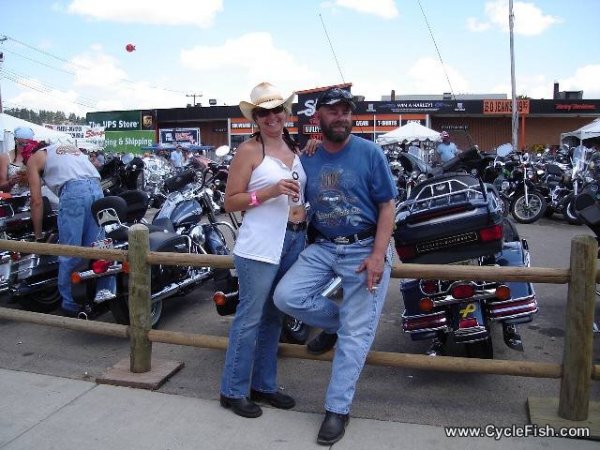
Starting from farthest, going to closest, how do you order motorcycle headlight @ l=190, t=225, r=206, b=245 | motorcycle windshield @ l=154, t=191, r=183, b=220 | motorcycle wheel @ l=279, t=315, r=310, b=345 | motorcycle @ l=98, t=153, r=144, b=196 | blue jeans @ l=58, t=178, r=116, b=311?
motorcycle @ l=98, t=153, r=144, b=196 → motorcycle windshield @ l=154, t=191, r=183, b=220 → motorcycle headlight @ l=190, t=225, r=206, b=245 → blue jeans @ l=58, t=178, r=116, b=311 → motorcycle wheel @ l=279, t=315, r=310, b=345

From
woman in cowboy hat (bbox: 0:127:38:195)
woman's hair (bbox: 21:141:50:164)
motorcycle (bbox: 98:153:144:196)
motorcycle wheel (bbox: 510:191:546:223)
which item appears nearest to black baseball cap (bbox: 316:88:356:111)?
woman's hair (bbox: 21:141:50:164)

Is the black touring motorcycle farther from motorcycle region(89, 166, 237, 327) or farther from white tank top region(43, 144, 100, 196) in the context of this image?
white tank top region(43, 144, 100, 196)

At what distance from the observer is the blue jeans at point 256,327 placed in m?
3.21

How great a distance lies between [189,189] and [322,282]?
330 cm

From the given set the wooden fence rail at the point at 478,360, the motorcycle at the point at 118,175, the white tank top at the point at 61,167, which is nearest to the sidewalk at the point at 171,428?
the wooden fence rail at the point at 478,360

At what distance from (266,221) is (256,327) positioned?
0.62 metres

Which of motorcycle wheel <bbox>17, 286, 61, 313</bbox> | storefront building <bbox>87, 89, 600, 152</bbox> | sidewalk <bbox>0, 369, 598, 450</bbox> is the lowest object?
sidewalk <bbox>0, 369, 598, 450</bbox>

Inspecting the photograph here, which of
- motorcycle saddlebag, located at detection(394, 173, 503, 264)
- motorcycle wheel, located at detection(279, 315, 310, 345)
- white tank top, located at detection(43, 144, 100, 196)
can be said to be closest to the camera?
motorcycle saddlebag, located at detection(394, 173, 503, 264)

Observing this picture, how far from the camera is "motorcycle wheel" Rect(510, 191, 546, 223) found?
11.1 meters

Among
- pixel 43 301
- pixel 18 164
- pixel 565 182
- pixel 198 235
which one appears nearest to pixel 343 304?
pixel 198 235

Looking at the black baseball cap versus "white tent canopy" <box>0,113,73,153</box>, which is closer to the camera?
the black baseball cap

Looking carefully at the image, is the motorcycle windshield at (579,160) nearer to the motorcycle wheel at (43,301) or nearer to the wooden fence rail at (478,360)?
the wooden fence rail at (478,360)

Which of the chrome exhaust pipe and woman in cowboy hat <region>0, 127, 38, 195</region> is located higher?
woman in cowboy hat <region>0, 127, 38, 195</region>

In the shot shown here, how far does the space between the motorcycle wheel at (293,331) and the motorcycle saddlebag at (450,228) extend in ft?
3.73
